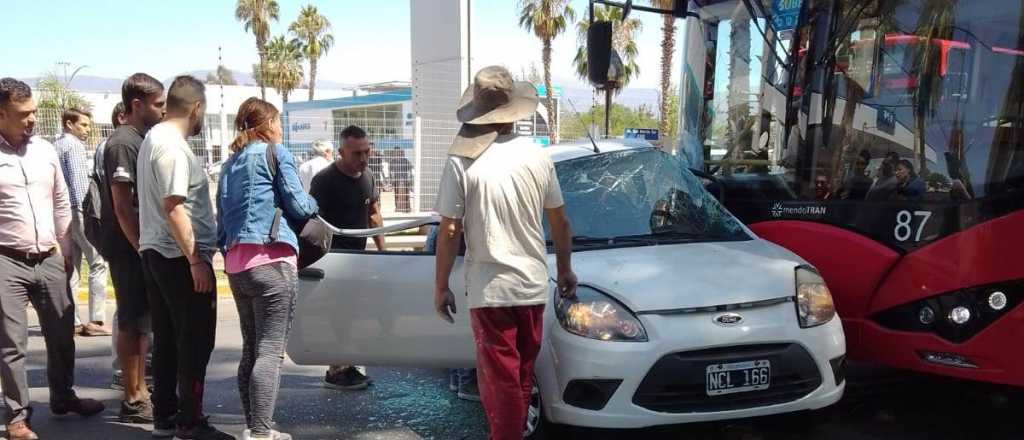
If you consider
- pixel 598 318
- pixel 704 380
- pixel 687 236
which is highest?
pixel 687 236

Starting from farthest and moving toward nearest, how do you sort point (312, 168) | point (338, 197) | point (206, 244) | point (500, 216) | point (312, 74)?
point (312, 74), point (312, 168), point (338, 197), point (206, 244), point (500, 216)

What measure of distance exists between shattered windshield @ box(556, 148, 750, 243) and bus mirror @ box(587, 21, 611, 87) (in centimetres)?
111

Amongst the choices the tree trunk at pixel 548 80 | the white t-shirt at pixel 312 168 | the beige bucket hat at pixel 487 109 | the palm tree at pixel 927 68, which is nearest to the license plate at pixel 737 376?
the beige bucket hat at pixel 487 109

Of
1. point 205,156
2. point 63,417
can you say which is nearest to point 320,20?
point 205,156

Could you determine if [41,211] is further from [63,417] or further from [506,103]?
[506,103]

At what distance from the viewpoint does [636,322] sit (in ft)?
10.7

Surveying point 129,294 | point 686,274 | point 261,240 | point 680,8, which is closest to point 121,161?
point 129,294

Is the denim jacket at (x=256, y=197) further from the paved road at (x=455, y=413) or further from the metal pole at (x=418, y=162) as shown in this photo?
the metal pole at (x=418, y=162)

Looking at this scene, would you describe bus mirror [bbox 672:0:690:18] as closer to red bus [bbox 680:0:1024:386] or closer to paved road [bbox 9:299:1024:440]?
red bus [bbox 680:0:1024:386]

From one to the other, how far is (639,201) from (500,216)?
146 centimetres

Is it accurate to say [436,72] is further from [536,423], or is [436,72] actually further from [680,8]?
[536,423]

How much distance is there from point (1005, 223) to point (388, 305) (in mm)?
2975

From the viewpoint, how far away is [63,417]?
4.25 metres

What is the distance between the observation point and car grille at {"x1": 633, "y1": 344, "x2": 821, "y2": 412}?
10.5 ft
